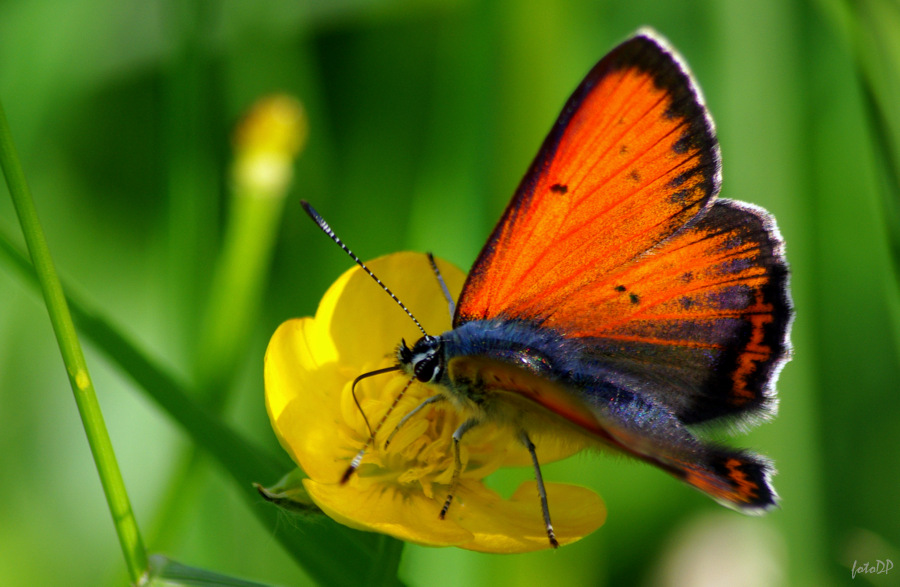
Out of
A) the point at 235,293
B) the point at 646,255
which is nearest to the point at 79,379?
the point at 235,293

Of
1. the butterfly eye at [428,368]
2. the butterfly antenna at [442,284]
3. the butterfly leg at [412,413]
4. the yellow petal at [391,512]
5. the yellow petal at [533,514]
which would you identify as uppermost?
the butterfly antenna at [442,284]

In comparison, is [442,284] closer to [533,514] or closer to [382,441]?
[382,441]

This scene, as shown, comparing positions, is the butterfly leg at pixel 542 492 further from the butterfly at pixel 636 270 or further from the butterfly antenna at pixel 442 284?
the butterfly antenna at pixel 442 284

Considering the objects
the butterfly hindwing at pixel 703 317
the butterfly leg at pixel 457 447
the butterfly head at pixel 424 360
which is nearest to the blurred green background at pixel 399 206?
the butterfly hindwing at pixel 703 317

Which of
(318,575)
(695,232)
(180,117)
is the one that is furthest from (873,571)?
(180,117)

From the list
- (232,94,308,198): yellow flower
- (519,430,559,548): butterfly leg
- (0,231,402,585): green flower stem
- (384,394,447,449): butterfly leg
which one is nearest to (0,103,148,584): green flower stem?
(0,231,402,585): green flower stem

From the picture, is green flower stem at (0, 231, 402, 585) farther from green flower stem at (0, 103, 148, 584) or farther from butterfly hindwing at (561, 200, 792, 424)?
butterfly hindwing at (561, 200, 792, 424)

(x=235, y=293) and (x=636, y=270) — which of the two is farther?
(x=235, y=293)
